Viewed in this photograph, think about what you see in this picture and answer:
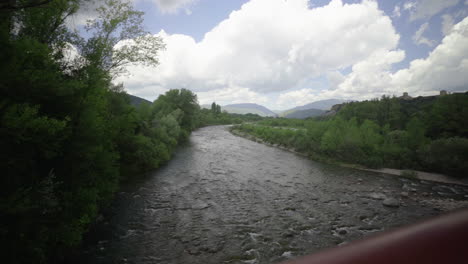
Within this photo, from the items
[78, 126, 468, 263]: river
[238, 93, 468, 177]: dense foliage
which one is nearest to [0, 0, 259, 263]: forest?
[78, 126, 468, 263]: river

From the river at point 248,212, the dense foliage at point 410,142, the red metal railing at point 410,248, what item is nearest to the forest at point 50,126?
the river at point 248,212

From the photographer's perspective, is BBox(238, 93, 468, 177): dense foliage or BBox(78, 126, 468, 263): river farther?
BBox(238, 93, 468, 177): dense foliage

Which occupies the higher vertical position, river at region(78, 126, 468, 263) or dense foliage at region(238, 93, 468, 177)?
dense foliage at region(238, 93, 468, 177)

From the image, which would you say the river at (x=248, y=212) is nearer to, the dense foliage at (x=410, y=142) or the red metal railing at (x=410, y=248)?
the dense foliage at (x=410, y=142)

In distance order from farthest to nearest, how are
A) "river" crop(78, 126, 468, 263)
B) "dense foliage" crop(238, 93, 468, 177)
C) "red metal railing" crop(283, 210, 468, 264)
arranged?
"dense foliage" crop(238, 93, 468, 177), "river" crop(78, 126, 468, 263), "red metal railing" crop(283, 210, 468, 264)

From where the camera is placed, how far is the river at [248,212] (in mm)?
8578

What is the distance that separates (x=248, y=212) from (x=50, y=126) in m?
9.20

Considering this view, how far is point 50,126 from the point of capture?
594cm

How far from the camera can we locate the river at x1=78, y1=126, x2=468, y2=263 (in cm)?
858

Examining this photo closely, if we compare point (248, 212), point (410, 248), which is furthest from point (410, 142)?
point (410, 248)

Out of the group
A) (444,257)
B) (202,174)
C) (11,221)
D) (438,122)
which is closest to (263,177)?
(202,174)

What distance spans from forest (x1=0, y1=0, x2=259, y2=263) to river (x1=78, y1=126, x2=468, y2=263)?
6.15 feet

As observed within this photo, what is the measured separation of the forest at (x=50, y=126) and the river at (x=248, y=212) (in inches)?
73.9

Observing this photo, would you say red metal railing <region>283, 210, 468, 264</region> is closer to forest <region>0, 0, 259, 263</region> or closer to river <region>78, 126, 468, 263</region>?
forest <region>0, 0, 259, 263</region>
